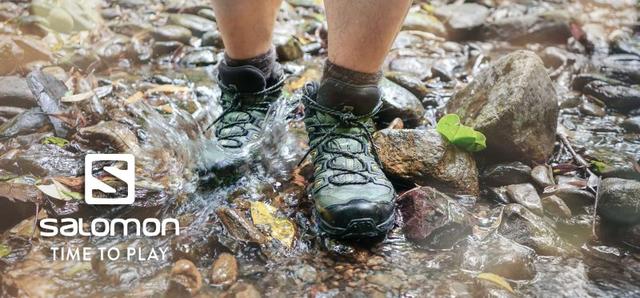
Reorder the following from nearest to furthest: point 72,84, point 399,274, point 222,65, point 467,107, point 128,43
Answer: point 399,274 → point 222,65 → point 467,107 → point 72,84 → point 128,43

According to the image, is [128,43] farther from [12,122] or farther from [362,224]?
[362,224]

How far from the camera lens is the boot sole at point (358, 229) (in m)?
0.96

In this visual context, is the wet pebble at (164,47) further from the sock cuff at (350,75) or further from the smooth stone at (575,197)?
the smooth stone at (575,197)

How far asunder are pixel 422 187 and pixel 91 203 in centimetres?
69

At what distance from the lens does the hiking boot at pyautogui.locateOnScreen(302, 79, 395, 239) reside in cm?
97

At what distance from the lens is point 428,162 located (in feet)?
3.83

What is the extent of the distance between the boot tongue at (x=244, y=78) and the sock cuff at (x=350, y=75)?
0.93 feet

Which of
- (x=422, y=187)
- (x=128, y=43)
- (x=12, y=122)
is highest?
(x=422, y=187)

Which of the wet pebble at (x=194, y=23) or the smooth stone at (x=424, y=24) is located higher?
the smooth stone at (x=424, y=24)

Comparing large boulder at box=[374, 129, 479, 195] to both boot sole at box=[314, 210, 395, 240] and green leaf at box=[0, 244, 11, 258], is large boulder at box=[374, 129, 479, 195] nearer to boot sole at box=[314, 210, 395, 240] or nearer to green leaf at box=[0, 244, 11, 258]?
boot sole at box=[314, 210, 395, 240]

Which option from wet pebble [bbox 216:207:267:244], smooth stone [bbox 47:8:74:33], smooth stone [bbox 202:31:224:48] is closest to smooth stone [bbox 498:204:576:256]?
wet pebble [bbox 216:207:267:244]

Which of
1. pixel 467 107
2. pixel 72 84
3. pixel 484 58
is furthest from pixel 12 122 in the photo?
pixel 484 58

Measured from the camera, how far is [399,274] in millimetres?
902

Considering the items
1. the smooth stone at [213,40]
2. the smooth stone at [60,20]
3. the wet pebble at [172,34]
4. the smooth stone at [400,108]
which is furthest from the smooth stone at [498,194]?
the smooth stone at [60,20]
